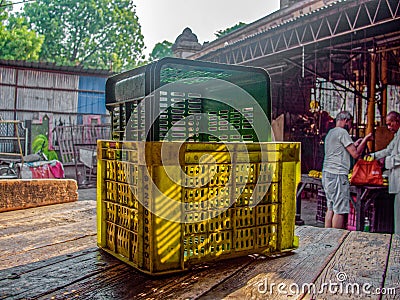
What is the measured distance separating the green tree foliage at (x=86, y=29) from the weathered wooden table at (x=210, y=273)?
29.4 m

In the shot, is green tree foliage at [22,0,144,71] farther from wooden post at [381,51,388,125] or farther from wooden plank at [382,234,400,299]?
wooden plank at [382,234,400,299]

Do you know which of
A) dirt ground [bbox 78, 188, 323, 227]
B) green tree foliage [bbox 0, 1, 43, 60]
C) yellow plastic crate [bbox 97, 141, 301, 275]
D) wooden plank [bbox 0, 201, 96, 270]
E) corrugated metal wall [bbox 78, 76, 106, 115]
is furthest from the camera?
green tree foliage [bbox 0, 1, 43, 60]

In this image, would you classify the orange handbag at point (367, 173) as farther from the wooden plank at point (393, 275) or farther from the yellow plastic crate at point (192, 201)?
the yellow plastic crate at point (192, 201)

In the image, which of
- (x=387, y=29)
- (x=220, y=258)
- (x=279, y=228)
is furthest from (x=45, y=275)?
(x=387, y=29)

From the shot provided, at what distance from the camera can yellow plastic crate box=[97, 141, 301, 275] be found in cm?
166

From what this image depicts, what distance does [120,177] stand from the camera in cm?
189

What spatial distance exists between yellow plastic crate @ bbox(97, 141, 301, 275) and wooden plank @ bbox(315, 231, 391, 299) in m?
0.28

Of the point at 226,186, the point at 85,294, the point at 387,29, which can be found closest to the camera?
the point at 85,294

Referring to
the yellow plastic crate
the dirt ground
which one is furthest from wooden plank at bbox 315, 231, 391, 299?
the dirt ground

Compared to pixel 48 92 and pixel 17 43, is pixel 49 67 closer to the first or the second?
pixel 48 92

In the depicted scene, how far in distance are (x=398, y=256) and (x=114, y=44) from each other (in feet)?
105

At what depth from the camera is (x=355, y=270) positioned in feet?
5.95

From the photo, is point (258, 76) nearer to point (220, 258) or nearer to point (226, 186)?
point (226, 186)

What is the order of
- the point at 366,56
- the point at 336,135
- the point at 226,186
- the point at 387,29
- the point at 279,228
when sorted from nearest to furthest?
the point at 226,186, the point at 279,228, the point at 336,135, the point at 387,29, the point at 366,56
